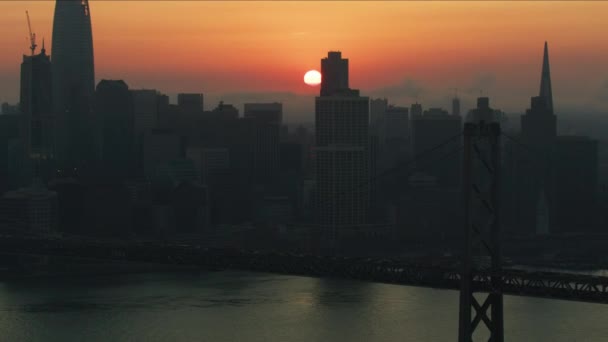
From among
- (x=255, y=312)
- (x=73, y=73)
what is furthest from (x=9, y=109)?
(x=255, y=312)

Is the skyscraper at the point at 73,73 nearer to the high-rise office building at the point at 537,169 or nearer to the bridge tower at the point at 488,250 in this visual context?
the high-rise office building at the point at 537,169

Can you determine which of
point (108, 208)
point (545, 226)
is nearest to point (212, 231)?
point (108, 208)

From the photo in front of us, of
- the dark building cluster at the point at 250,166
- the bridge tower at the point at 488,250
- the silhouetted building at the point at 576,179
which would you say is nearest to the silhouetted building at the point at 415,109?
the dark building cluster at the point at 250,166

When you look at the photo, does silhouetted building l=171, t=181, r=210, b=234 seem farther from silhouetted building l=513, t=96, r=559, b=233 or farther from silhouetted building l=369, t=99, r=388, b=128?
silhouetted building l=369, t=99, r=388, b=128

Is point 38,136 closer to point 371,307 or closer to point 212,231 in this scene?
point 212,231

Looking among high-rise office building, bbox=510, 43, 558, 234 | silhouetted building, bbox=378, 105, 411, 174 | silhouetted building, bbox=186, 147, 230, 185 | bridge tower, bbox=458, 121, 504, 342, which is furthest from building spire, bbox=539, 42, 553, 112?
bridge tower, bbox=458, 121, 504, 342
